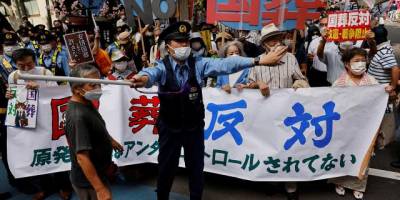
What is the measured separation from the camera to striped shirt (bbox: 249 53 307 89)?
3744 mm

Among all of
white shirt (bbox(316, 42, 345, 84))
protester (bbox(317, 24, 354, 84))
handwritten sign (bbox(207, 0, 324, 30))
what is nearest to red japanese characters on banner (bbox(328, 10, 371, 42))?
protester (bbox(317, 24, 354, 84))

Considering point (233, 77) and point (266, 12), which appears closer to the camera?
point (233, 77)

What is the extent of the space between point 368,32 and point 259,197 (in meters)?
2.54

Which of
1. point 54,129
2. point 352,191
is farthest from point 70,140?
point 352,191

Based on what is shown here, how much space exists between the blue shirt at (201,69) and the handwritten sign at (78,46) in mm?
1684

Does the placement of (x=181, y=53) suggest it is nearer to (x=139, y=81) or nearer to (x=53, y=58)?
(x=139, y=81)

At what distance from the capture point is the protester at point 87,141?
2273 mm

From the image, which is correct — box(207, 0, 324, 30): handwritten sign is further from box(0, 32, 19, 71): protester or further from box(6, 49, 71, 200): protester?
box(0, 32, 19, 71): protester

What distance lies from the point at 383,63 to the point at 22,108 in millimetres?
4278

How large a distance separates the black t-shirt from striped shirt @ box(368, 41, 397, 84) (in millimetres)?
3558

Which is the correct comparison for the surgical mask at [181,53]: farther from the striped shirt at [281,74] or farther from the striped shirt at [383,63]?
the striped shirt at [383,63]

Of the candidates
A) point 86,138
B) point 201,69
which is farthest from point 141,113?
point 86,138

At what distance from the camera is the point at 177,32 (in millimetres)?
2990

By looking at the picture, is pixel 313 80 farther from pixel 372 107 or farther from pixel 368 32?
pixel 372 107
